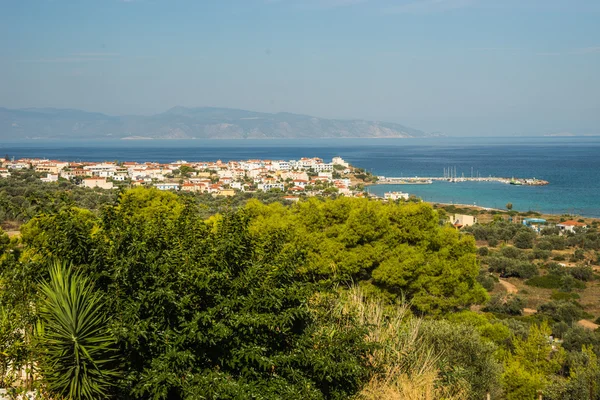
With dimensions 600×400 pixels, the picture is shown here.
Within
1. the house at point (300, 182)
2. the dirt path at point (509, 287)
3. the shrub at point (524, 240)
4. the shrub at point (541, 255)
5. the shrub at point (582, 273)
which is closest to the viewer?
the dirt path at point (509, 287)

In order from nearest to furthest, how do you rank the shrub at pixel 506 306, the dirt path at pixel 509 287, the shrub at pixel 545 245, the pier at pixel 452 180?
the shrub at pixel 506 306 < the dirt path at pixel 509 287 < the shrub at pixel 545 245 < the pier at pixel 452 180

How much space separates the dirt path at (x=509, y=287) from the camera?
21948mm

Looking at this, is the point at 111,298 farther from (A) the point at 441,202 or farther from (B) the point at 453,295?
(A) the point at 441,202

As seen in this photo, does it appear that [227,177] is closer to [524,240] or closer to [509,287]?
[524,240]

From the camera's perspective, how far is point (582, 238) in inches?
1326

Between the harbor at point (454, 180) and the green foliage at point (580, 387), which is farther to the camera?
the harbor at point (454, 180)

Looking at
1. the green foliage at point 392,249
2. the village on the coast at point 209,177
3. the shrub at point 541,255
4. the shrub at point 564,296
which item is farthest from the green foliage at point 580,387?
the village on the coast at point 209,177

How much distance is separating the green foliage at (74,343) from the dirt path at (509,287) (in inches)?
764

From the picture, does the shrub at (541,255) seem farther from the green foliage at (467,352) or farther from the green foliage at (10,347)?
the green foliage at (10,347)

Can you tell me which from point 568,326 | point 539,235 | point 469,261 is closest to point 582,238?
point 539,235

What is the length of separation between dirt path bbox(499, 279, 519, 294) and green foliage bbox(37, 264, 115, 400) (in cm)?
1940

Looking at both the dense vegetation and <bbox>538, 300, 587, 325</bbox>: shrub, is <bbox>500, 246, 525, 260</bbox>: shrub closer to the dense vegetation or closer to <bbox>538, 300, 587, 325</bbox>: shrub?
<bbox>538, 300, 587, 325</bbox>: shrub

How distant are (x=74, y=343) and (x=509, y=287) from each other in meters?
21.0

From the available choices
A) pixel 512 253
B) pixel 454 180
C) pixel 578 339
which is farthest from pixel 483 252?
pixel 454 180
